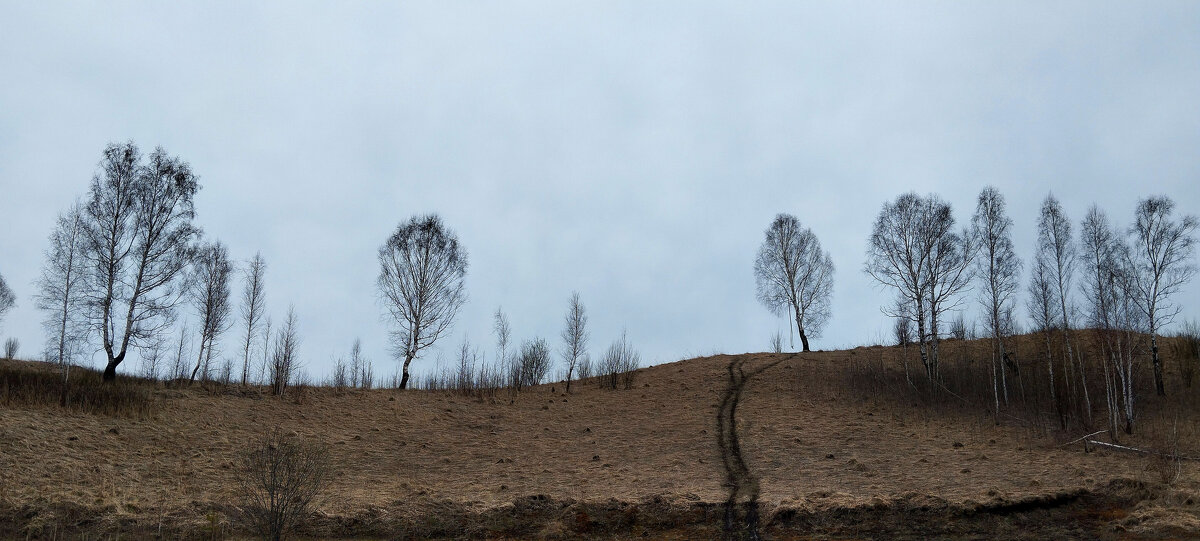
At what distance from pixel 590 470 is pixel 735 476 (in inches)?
172

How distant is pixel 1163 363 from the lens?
2894 cm

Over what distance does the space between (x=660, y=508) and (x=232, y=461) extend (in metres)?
12.6

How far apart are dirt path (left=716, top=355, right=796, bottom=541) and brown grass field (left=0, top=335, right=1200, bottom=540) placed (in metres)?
0.31

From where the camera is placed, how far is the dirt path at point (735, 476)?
16.2m

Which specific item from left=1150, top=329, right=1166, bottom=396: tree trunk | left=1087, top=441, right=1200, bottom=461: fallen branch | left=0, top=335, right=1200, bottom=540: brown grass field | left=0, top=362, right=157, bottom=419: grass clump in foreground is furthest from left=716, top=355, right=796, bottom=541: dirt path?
left=0, top=362, right=157, bottom=419: grass clump in foreground

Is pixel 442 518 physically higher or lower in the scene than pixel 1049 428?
lower

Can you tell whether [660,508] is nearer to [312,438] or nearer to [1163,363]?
[312,438]

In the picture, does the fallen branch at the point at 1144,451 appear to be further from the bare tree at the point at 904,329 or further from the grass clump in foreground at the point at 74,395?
the grass clump in foreground at the point at 74,395

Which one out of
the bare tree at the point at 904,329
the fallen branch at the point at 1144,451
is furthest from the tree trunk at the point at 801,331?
the fallen branch at the point at 1144,451

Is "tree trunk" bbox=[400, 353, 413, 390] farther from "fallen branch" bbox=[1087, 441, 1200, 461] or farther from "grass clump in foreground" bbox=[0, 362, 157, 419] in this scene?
"fallen branch" bbox=[1087, 441, 1200, 461]

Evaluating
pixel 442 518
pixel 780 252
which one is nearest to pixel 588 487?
pixel 442 518

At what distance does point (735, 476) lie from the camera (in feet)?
66.5

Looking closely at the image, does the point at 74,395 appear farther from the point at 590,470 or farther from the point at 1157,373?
the point at 1157,373

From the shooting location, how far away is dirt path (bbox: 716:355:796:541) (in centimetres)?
1617
